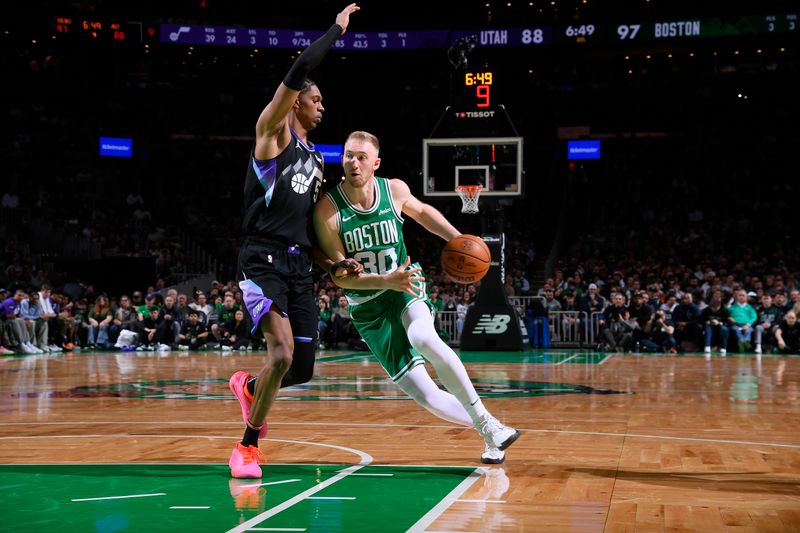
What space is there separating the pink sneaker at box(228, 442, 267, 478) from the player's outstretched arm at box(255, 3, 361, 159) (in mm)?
1708

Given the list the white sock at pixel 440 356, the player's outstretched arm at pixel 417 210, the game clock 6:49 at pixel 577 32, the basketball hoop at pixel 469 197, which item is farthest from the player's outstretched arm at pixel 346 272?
the game clock 6:49 at pixel 577 32

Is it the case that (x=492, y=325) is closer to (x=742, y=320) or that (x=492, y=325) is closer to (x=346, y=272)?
(x=742, y=320)

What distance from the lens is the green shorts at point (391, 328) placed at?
19.4 ft

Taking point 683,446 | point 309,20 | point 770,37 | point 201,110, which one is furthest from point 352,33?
point 683,446

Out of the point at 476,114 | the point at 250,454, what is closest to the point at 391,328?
the point at 250,454

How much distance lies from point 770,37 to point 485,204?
16.8 m

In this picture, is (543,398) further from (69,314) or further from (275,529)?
(69,314)

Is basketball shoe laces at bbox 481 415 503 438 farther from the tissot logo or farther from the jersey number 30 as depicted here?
the tissot logo

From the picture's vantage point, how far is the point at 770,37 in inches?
1238

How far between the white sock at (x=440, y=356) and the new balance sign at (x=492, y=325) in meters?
14.0

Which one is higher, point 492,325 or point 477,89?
point 477,89

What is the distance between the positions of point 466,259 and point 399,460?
139 centimetres

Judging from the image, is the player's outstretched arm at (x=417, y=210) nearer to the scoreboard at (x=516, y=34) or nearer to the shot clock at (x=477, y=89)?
the shot clock at (x=477, y=89)

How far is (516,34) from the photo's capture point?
32312 millimetres
